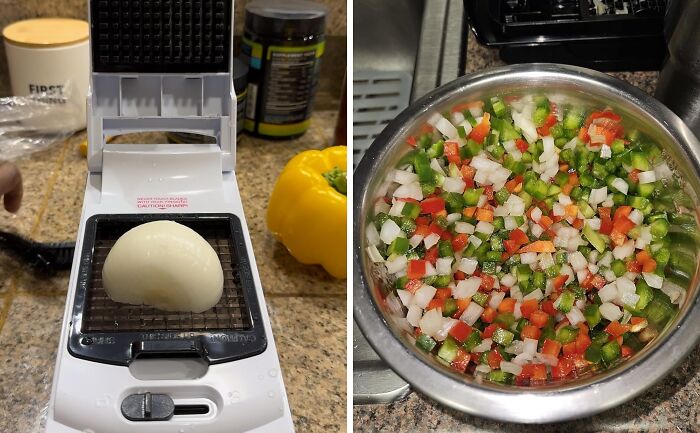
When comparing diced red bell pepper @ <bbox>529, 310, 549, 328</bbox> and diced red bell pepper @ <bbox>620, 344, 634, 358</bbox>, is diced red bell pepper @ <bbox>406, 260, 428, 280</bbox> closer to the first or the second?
diced red bell pepper @ <bbox>529, 310, 549, 328</bbox>

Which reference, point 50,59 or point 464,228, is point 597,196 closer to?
point 464,228

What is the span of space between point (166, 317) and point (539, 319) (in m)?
0.42

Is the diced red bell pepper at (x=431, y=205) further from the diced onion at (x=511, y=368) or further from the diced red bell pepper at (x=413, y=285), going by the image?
the diced onion at (x=511, y=368)

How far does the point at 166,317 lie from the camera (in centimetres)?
83

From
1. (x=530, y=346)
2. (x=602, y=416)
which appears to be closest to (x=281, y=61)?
(x=530, y=346)

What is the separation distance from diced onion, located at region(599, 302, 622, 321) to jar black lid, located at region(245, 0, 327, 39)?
71cm

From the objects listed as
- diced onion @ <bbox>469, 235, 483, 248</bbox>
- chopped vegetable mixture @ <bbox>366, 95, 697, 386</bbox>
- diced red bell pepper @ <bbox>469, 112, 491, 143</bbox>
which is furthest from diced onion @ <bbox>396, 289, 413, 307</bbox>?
diced red bell pepper @ <bbox>469, 112, 491, 143</bbox>

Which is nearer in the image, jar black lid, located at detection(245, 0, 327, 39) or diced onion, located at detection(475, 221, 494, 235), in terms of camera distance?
diced onion, located at detection(475, 221, 494, 235)

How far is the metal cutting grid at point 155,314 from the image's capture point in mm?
795

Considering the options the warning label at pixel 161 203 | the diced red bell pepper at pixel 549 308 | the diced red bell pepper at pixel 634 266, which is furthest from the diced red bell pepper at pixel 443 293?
the warning label at pixel 161 203

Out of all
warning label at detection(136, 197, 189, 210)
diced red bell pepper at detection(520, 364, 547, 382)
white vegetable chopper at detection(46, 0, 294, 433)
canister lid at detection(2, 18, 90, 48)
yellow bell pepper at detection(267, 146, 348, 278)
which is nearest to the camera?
white vegetable chopper at detection(46, 0, 294, 433)

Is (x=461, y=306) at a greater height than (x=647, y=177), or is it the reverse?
(x=647, y=177)

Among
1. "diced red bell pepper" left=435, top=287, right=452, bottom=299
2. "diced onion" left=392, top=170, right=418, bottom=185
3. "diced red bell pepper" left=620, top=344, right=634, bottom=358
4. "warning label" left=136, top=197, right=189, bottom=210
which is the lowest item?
"diced red bell pepper" left=620, top=344, right=634, bottom=358

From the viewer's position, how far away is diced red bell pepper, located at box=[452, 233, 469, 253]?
898 mm
